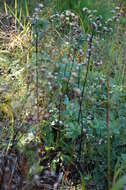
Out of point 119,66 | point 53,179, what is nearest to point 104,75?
point 119,66

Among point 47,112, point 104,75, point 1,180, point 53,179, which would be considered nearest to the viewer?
point 1,180

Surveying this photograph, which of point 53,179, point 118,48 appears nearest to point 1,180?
point 53,179

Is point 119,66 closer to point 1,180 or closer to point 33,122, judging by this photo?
point 33,122

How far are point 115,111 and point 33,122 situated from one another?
603 millimetres

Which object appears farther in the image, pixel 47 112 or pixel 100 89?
pixel 100 89

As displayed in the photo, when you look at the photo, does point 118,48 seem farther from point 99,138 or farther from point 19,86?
point 99,138

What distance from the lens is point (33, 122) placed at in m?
2.77

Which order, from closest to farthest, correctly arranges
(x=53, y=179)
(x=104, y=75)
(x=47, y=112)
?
(x=53, y=179) → (x=47, y=112) → (x=104, y=75)

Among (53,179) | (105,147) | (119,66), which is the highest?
(119,66)

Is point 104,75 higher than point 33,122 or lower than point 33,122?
higher

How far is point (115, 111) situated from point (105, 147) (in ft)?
1.15

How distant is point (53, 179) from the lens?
2.75 meters

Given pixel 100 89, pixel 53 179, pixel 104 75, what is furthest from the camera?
pixel 104 75

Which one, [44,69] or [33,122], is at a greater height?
[44,69]
